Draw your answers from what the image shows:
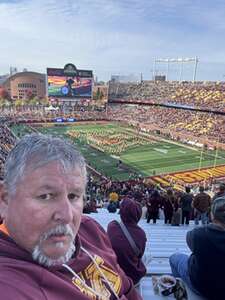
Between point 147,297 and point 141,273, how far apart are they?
15.6 inches

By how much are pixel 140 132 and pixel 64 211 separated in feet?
161

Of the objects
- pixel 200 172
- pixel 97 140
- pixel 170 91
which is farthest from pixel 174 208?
pixel 170 91

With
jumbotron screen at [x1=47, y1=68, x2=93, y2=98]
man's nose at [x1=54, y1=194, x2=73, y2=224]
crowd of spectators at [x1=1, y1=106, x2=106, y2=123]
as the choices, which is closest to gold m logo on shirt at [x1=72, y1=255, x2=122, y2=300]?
man's nose at [x1=54, y1=194, x2=73, y2=224]

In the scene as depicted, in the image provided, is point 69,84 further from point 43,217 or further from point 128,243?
point 43,217

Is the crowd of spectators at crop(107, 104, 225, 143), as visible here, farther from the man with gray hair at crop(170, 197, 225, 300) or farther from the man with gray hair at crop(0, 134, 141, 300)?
the man with gray hair at crop(0, 134, 141, 300)

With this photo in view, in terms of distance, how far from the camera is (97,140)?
43094 mm

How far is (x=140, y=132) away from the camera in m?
50.1

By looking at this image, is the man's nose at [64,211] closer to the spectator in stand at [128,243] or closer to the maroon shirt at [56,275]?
the maroon shirt at [56,275]

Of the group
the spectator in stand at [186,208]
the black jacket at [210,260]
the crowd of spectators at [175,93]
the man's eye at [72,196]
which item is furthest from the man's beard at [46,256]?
the crowd of spectators at [175,93]

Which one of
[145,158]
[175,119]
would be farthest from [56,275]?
[175,119]

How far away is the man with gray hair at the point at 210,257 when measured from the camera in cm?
278

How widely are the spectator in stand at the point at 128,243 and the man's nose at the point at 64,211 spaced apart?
2.04 m

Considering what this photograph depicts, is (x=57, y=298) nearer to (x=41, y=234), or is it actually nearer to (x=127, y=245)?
(x=41, y=234)

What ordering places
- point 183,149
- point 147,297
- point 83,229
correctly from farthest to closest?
point 183,149 → point 147,297 → point 83,229
